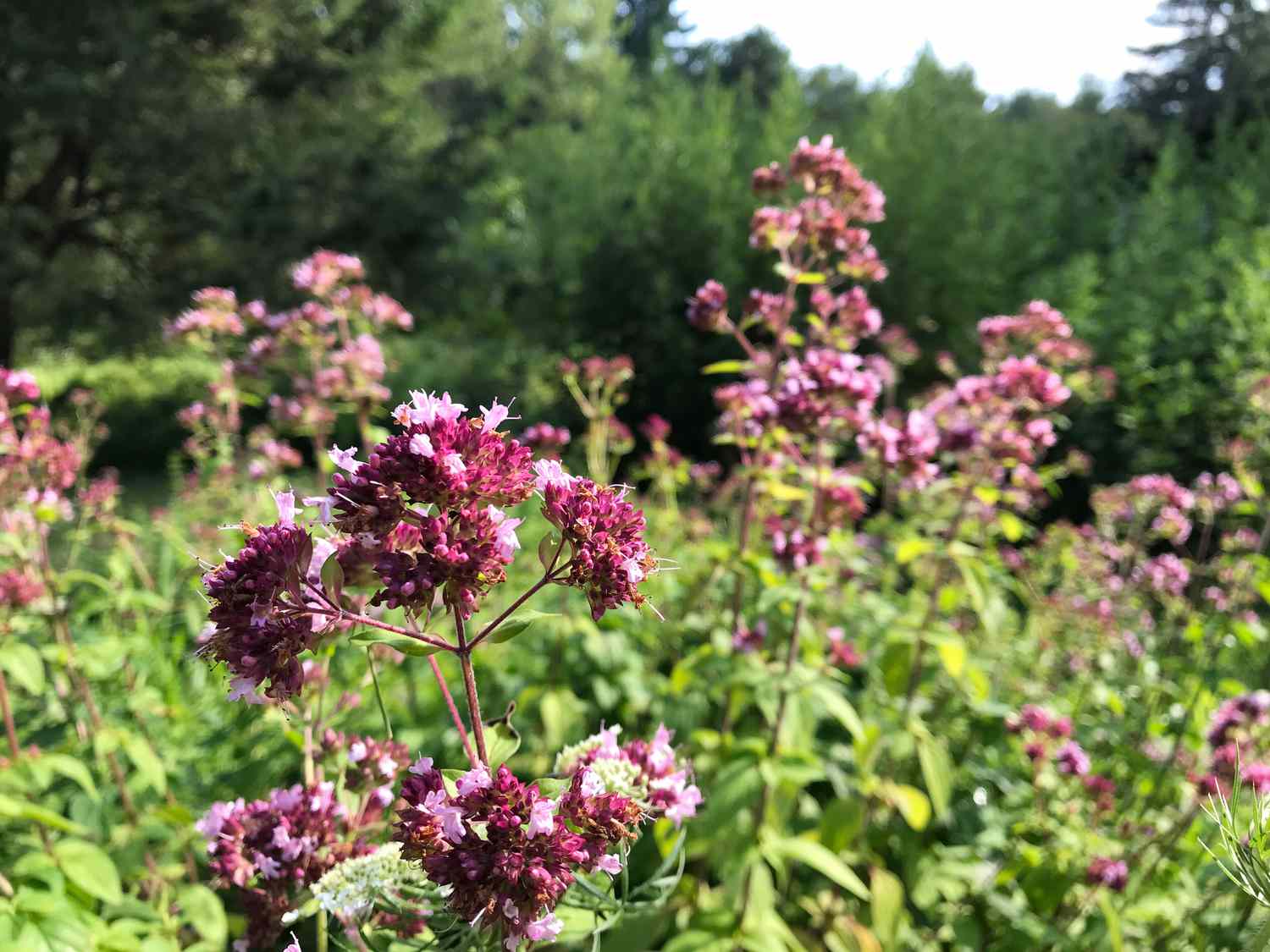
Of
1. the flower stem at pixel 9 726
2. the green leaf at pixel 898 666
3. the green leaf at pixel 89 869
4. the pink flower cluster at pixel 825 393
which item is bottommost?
the green leaf at pixel 898 666

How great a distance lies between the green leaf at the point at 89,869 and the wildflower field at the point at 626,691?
0.5 inches

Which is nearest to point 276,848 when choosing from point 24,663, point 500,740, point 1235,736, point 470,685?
point 500,740

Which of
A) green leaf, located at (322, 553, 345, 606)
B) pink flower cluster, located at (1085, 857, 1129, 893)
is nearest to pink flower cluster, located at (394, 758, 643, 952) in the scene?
green leaf, located at (322, 553, 345, 606)

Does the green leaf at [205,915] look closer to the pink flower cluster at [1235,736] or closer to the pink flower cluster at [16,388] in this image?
the pink flower cluster at [16,388]

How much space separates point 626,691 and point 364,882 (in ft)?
6.77

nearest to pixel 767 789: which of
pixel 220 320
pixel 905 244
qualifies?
pixel 220 320

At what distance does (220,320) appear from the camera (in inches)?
147

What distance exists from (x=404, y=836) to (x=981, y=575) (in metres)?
2.45

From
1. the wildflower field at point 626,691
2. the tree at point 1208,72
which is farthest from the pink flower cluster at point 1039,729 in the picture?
the tree at point 1208,72

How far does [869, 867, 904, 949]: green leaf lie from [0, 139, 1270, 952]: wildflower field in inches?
0.6

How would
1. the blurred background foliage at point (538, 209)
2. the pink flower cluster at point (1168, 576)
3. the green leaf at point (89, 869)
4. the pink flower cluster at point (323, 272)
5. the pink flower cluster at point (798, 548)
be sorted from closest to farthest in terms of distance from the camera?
the green leaf at point (89, 869), the pink flower cluster at point (798, 548), the pink flower cluster at point (323, 272), the pink flower cluster at point (1168, 576), the blurred background foliage at point (538, 209)

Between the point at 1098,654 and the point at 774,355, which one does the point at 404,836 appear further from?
the point at 1098,654

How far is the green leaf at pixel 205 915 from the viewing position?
1898mm

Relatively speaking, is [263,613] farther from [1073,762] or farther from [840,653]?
[1073,762]
